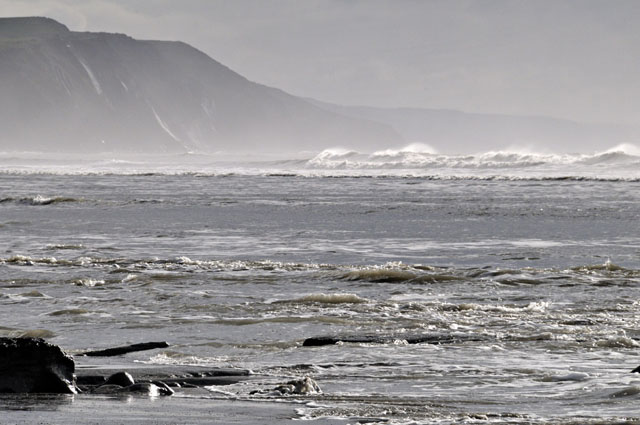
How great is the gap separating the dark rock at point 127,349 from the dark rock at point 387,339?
142 centimetres

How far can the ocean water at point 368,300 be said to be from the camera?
26.9 feet

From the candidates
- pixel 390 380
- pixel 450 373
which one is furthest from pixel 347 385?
pixel 450 373

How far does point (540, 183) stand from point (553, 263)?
3880 cm

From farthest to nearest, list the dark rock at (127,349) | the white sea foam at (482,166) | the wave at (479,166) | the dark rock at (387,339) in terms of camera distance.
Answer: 1. the wave at (479,166)
2. the white sea foam at (482,166)
3. the dark rock at (387,339)
4. the dark rock at (127,349)

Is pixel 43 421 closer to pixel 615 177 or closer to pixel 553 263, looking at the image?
pixel 553 263

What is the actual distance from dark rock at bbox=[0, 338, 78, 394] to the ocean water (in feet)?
3.93

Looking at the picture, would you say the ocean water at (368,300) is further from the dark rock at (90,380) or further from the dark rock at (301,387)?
the dark rock at (90,380)

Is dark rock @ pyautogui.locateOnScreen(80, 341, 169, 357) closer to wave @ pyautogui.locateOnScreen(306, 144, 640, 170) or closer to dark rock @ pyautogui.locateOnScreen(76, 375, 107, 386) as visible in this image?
dark rock @ pyautogui.locateOnScreen(76, 375, 107, 386)

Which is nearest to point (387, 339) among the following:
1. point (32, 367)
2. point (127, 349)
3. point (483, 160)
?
point (127, 349)

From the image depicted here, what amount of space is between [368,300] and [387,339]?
3.21 meters

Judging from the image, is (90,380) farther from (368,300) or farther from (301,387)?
(368,300)

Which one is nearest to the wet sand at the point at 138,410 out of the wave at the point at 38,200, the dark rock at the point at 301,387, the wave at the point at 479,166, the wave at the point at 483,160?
the dark rock at the point at 301,387

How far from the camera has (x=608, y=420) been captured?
22.7 ft

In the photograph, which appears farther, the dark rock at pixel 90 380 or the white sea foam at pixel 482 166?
the white sea foam at pixel 482 166
